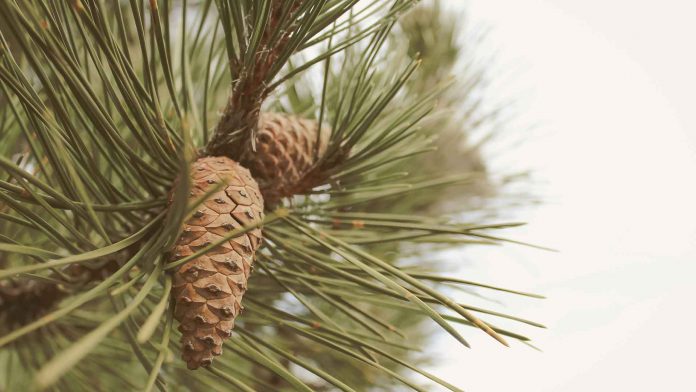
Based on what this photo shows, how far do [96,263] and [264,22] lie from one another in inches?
6.5

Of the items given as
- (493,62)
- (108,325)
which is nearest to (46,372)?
(108,325)

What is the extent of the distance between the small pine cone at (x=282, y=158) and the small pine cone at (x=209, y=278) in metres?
0.07

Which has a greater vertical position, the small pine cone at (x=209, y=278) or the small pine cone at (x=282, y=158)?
the small pine cone at (x=282, y=158)

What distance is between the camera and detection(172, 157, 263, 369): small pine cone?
0.85 ft

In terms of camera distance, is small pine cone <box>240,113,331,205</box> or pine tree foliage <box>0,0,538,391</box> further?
small pine cone <box>240,113,331,205</box>

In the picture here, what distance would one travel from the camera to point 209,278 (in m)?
0.26

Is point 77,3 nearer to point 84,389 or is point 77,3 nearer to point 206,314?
point 206,314

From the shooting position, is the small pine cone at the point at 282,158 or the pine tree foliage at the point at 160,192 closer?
the pine tree foliage at the point at 160,192

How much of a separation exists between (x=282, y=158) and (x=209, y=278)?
0.36 ft

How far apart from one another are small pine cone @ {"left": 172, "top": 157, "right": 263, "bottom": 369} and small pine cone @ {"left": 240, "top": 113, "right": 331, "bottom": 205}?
7cm

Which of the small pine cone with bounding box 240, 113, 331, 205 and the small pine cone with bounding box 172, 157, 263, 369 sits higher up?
the small pine cone with bounding box 240, 113, 331, 205

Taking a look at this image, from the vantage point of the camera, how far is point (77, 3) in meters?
0.22

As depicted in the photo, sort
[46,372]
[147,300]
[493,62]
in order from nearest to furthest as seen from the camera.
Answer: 1. [46,372]
2. [147,300]
3. [493,62]

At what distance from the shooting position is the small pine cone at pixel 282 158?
34 cm
